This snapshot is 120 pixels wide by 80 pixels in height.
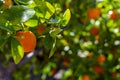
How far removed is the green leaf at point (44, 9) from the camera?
110cm

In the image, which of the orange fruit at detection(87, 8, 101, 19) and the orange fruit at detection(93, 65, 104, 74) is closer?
the orange fruit at detection(87, 8, 101, 19)

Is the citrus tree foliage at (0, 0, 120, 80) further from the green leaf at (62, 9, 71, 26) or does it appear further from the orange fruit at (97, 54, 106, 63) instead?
the green leaf at (62, 9, 71, 26)

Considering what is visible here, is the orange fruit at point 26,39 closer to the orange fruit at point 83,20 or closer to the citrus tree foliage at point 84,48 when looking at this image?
the citrus tree foliage at point 84,48

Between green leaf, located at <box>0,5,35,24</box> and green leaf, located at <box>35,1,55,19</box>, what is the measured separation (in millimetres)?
79

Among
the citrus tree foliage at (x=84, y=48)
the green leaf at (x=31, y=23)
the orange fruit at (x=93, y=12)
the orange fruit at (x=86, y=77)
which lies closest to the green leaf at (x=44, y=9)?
the green leaf at (x=31, y=23)

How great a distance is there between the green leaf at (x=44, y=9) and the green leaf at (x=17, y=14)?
0.08m

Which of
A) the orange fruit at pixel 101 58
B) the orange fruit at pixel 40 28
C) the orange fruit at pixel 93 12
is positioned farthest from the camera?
the orange fruit at pixel 101 58

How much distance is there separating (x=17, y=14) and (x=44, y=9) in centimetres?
11

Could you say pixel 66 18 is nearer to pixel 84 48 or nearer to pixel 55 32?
pixel 55 32

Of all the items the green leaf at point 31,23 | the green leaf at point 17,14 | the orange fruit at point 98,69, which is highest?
the green leaf at point 17,14

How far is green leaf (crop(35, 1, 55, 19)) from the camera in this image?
1102 mm

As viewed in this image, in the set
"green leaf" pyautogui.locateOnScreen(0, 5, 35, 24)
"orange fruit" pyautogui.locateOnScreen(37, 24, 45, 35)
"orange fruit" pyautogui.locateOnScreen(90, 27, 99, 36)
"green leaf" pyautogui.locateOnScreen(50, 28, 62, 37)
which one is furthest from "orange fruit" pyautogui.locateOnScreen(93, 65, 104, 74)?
"green leaf" pyautogui.locateOnScreen(0, 5, 35, 24)

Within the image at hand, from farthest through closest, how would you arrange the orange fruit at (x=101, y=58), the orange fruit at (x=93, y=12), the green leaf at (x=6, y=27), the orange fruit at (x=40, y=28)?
1. the orange fruit at (x=101, y=58)
2. the orange fruit at (x=93, y=12)
3. the orange fruit at (x=40, y=28)
4. the green leaf at (x=6, y=27)

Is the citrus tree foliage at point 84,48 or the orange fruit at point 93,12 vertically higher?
the orange fruit at point 93,12
